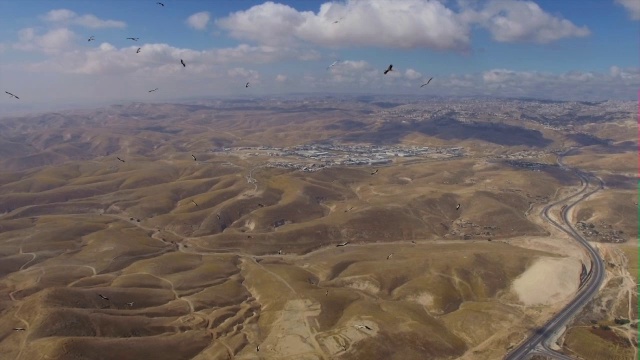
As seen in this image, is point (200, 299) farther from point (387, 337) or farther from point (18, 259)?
point (18, 259)

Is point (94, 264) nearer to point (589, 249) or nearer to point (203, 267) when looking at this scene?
point (203, 267)

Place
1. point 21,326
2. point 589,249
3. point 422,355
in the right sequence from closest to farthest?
point 422,355
point 21,326
point 589,249

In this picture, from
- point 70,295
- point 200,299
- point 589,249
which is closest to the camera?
point 70,295

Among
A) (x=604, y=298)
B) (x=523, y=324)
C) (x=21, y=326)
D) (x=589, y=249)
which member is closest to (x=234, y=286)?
(x=21, y=326)

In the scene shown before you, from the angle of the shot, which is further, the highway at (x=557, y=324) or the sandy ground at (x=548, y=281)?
the sandy ground at (x=548, y=281)

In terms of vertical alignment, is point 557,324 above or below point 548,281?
below

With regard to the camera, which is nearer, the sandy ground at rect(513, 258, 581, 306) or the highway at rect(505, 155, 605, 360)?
the highway at rect(505, 155, 605, 360)

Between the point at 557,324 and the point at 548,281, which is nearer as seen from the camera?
the point at 557,324

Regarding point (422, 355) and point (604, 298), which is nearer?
point (422, 355)
